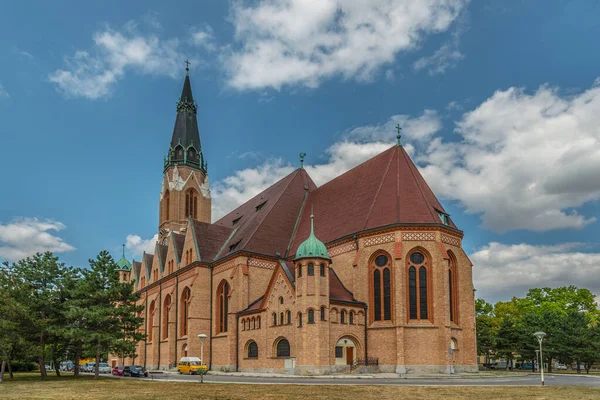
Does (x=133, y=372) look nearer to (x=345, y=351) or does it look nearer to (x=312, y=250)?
(x=345, y=351)

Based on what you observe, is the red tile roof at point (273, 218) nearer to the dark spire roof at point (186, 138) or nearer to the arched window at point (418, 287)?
the arched window at point (418, 287)

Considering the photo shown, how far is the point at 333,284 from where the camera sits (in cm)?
Answer: 4312

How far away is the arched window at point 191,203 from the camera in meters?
76.1

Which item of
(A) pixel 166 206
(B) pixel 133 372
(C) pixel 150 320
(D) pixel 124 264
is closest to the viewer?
(B) pixel 133 372

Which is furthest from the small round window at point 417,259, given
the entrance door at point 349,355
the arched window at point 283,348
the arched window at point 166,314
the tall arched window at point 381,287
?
the arched window at point 166,314

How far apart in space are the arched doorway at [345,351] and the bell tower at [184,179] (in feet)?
134

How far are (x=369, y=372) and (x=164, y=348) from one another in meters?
27.6

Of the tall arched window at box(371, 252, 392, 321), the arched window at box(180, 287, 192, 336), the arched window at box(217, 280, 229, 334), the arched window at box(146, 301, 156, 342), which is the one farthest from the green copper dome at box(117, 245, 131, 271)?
the tall arched window at box(371, 252, 392, 321)

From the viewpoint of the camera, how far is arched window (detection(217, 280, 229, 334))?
50.7 m

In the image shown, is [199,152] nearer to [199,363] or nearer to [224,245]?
[224,245]

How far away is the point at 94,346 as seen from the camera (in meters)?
38.5

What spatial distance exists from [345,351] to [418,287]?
23.9 feet

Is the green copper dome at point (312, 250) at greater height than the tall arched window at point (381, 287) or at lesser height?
greater

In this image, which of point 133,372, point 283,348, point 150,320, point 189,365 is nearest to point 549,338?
point 283,348
